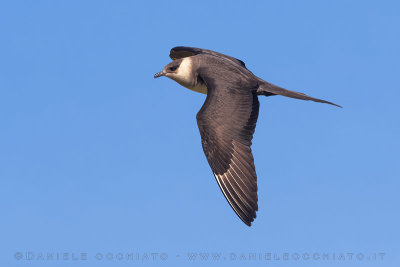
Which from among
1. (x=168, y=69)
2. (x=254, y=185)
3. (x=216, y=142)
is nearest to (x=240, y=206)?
(x=254, y=185)

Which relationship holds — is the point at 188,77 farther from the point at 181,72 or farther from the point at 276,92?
the point at 276,92

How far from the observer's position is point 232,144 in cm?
1067

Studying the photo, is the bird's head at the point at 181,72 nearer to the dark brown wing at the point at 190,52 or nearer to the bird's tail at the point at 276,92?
the dark brown wing at the point at 190,52

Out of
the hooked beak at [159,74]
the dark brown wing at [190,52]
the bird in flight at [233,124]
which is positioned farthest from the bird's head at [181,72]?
the dark brown wing at [190,52]

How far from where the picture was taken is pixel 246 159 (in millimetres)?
10523

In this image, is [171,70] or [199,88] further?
[171,70]

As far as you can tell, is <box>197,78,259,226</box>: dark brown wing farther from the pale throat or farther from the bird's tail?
the pale throat

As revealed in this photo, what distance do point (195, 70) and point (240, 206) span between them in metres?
3.29

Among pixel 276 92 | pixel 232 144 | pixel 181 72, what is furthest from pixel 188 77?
pixel 232 144

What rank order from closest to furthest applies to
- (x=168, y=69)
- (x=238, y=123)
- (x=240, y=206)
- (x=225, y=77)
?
(x=240, y=206) → (x=238, y=123) → (x=225, y=77) → (x=168, y=69)

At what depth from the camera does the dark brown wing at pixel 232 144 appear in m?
10.2

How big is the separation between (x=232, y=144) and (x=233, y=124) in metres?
0.35

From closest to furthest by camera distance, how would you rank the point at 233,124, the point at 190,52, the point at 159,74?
the point at 233,124
the point at 159,74
the point at 190,52

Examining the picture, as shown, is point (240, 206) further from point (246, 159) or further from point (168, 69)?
point (168, 69)
